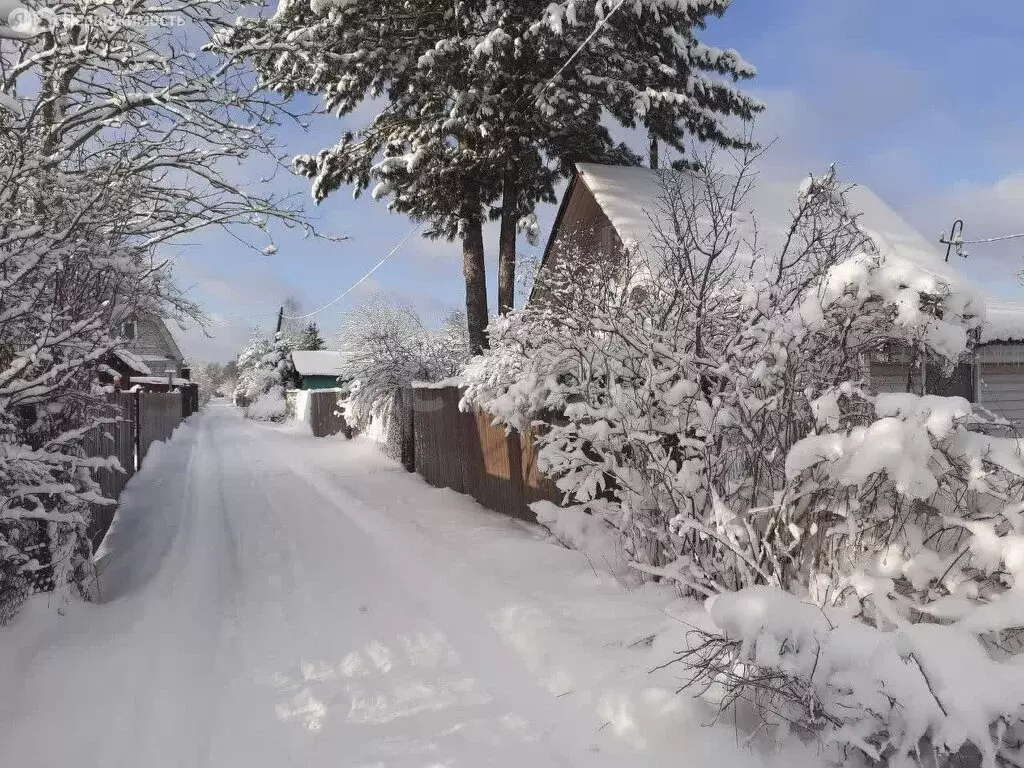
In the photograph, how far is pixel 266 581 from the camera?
248 inches

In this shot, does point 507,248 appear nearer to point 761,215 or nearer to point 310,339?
point 761,215

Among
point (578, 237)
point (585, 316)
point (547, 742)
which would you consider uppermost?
point (578, 237)

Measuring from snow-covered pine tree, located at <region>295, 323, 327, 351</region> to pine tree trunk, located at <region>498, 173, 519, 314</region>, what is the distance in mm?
47167

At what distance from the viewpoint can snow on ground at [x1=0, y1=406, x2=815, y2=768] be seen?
3.43 m

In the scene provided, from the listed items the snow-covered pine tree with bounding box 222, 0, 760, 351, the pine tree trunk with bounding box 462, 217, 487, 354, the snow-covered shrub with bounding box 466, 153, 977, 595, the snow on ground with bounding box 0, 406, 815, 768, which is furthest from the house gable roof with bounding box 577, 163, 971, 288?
the snow on ground with bounding box 0, 406, 815, 768

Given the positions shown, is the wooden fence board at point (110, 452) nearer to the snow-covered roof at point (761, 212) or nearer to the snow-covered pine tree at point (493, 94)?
the snow-covered pine tree at point (493, 94)

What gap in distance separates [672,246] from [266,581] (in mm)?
4623

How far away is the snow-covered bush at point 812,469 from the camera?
9.64 ft

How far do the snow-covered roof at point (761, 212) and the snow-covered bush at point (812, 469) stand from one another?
615cm

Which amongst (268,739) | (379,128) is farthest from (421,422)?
(268,739)

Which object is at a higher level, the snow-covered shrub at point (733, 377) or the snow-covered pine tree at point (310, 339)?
the snow-covered pine tree at point (310, 339)

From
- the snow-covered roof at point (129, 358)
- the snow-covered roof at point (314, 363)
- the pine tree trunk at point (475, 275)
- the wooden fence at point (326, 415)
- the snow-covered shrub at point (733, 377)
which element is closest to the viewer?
the snow-covered shrub at point (733, 377)

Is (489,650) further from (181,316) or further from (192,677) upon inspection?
(181,316)

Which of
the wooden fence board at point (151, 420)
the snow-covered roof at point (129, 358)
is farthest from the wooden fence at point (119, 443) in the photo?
the snow-covered roof at point (129, 358)
